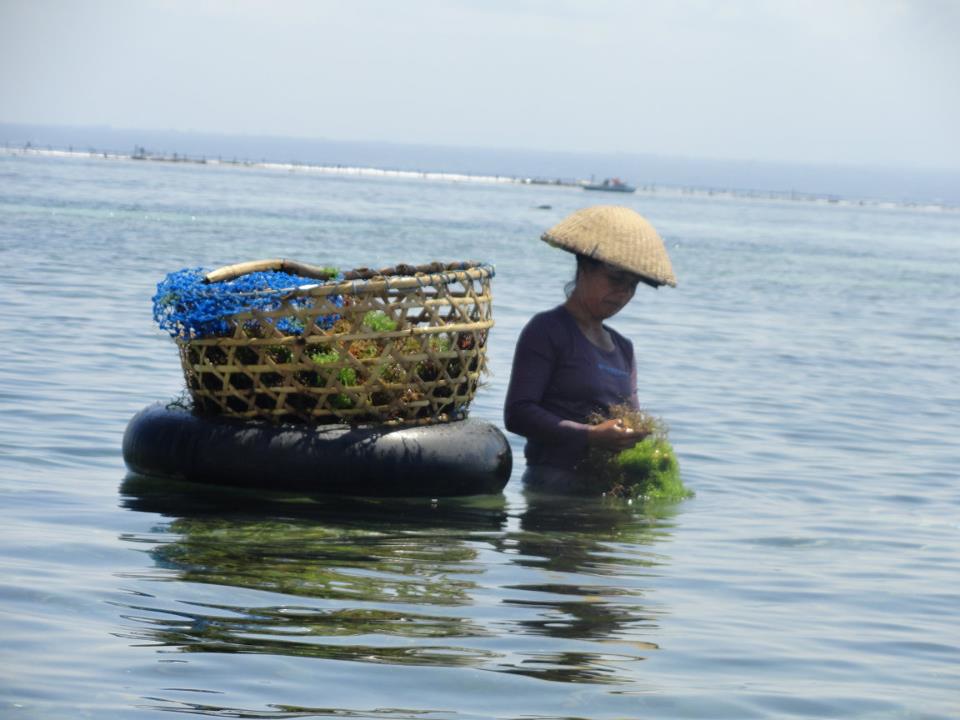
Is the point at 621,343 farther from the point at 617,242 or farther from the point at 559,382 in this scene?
the point at 617,242

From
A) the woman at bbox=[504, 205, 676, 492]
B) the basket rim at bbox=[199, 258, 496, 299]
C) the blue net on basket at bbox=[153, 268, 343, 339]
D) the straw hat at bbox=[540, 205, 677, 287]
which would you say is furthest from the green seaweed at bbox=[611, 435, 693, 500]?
Result: the blue net on basket at bbox=[153, 268, 343, 339]

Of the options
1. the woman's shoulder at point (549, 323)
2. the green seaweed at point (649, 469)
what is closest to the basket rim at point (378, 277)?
the woman's shoulder at point (549, 323)

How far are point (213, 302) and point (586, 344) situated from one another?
74.3 inches

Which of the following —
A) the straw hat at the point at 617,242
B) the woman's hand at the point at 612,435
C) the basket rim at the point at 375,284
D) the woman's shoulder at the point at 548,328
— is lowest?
the woman's hand at the point at 612,435

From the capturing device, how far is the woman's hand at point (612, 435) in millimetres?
7301

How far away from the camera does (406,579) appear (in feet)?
20.6

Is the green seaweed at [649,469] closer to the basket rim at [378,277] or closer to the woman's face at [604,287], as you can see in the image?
the woman's face at [604,287]

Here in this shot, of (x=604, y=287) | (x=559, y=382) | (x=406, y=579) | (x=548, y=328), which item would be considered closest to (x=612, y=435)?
(x=559, y=382)

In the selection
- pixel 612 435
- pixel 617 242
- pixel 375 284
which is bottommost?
pixel 612 435

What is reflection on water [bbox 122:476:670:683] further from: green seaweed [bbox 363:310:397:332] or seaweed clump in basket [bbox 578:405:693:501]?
green seaweed [bbox 363:310:397:332]

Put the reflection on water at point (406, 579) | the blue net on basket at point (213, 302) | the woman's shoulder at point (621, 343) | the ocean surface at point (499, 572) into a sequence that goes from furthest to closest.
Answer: the woman's shoulder at point (621, 343)
the blue net on basket at point (213, 302)
the reflection on water at point (406, 579)
the ocean surface at point (499, 572)

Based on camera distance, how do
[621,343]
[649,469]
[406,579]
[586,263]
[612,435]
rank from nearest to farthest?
[406,579], [612,435], [586,263], [621,343], [649,469]

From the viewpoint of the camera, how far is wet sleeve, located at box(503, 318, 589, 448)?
24.6 ft

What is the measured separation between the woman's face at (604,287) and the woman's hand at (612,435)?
582mm
